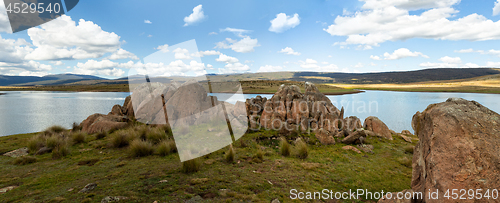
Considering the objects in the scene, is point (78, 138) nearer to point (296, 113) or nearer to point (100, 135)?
point (100, 135)

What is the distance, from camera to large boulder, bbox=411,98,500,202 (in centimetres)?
436

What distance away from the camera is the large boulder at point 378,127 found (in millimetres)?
15357

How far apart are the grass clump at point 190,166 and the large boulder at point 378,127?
14.0 m

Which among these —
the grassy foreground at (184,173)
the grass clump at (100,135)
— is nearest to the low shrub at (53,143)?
the grassy foreground at (184,173)

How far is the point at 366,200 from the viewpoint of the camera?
6.84 m

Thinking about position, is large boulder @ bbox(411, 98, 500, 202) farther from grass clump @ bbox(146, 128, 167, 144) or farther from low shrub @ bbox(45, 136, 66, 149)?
low shrub @ bbox(45, 136, 66, 149)

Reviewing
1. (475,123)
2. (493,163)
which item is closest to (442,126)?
(475,123)

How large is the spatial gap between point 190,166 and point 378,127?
15068mm

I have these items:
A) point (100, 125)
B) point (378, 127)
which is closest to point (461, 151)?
point (378, 127)

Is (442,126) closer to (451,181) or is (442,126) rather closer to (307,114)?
(451,181)

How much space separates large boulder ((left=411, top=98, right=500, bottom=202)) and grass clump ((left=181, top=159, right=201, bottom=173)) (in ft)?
22.7

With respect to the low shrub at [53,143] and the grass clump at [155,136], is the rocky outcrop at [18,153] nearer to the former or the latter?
the low shrub at [53,143]

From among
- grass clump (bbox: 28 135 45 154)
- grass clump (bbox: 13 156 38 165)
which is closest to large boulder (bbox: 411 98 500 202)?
grass clump (bbox: 13 156 38 165)

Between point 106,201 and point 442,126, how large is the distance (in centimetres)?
850
